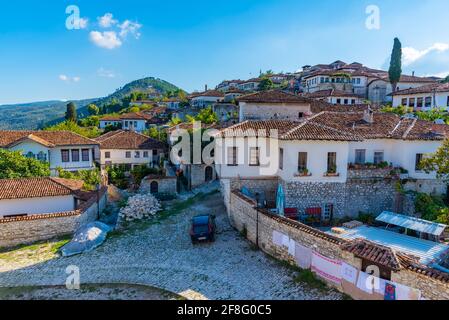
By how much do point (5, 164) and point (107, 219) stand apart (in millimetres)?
10564

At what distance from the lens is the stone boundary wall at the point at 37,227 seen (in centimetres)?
1831

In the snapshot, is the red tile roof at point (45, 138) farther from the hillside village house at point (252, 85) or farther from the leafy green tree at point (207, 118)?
the hillside village house at point (252, 85)

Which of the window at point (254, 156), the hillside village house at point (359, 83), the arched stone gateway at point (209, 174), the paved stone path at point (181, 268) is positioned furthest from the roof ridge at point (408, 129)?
the hillside village house at point (359, 83)

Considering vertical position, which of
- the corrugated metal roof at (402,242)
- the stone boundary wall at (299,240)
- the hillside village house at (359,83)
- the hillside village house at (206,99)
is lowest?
the corrugated metal roof at (402,242)

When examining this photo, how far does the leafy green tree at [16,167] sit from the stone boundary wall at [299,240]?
1825 cm

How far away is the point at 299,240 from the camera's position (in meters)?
12.9

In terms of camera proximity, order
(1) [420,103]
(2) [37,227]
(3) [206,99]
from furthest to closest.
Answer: (3) [206,99]
(1) [420,103]
(2) [37,227]

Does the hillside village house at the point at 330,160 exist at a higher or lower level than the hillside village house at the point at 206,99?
lower

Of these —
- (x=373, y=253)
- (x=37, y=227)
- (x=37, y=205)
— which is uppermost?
(x=373, y=253)

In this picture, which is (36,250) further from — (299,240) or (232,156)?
(299,240)

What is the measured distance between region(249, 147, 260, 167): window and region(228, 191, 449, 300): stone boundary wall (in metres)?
2.29

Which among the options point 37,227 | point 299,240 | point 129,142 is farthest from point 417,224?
point 129,142

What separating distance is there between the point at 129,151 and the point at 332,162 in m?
26.5
